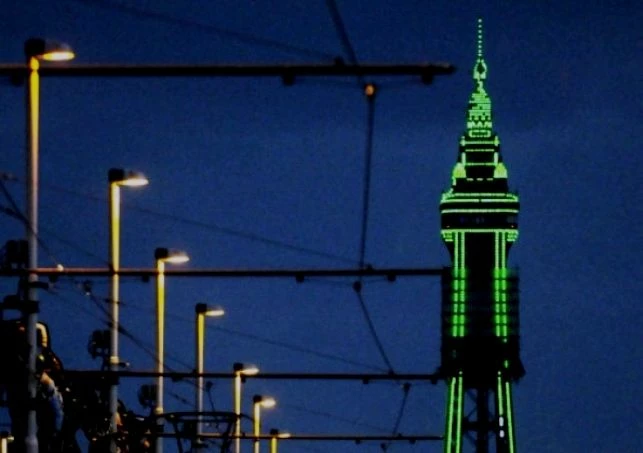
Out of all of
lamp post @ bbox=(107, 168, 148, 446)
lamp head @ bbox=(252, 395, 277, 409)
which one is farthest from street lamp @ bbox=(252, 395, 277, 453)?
lamp post @ bbox=(107, 168, 148, 446)

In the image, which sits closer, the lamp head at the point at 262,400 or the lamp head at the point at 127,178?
the lamp head at the point at 127,178

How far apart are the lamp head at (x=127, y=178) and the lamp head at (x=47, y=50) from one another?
15.4 metres

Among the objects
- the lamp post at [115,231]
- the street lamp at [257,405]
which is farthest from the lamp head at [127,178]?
the street lamp at [257,405]

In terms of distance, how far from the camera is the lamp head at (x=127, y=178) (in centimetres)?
6769

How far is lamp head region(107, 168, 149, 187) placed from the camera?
6769 cm

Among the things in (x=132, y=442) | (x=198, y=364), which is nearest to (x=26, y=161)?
(x=132, y=442)

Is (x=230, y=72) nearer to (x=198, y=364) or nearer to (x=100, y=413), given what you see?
(x=100, y=413)

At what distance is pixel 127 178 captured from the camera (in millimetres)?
68000

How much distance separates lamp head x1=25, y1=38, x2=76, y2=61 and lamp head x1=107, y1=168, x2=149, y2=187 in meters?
15.4

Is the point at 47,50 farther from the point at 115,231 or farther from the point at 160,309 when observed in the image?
the point at 160,309

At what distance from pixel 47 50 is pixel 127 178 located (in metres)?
16.2

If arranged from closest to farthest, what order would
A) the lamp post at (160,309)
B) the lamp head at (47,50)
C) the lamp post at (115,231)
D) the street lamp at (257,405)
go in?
the lamp head at (47,50) < the lamp post at (115,231) < the lamp post at (160,309) < the street lamp at (257,405)

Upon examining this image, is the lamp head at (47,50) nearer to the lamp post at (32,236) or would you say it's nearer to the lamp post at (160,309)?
Answer: the lamp post at (32,236)

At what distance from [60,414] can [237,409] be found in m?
36.1
